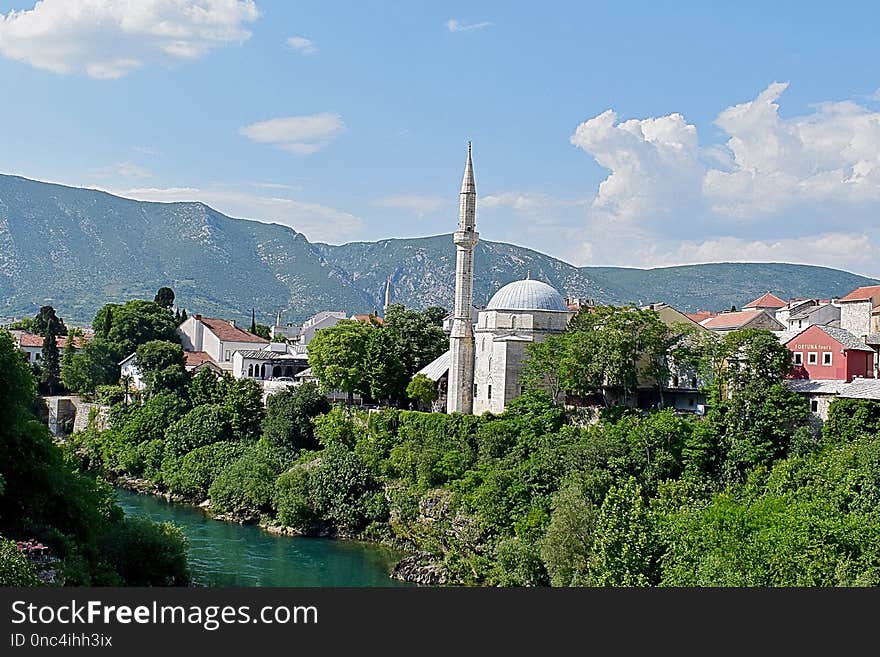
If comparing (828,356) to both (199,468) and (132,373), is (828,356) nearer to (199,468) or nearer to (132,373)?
(199,468)

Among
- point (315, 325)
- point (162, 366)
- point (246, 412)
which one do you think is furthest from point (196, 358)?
point (246, 412)

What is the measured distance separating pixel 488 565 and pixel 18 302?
16842 cm

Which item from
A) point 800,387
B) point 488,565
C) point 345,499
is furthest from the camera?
point 345,499

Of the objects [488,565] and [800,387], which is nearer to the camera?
[488,565]

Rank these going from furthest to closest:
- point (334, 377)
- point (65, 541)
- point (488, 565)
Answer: point (334, 377) → point (488, 565) → point (65, 541)

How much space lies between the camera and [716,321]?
6044 cm

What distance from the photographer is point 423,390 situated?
4662cm

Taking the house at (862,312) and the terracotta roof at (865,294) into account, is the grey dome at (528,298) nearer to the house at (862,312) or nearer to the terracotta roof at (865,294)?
the house at (862,312)

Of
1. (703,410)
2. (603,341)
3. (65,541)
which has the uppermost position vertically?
(603,341)

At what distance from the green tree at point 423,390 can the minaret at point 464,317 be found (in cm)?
71

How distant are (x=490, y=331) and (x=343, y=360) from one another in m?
8.44

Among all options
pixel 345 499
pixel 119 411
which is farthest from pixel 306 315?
pixel 345 499

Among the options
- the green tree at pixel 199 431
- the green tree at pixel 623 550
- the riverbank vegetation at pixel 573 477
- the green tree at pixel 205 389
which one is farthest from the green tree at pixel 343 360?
the green tree at pixel 623 550

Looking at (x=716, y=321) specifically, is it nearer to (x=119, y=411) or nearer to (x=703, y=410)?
(x=703, y=410)
